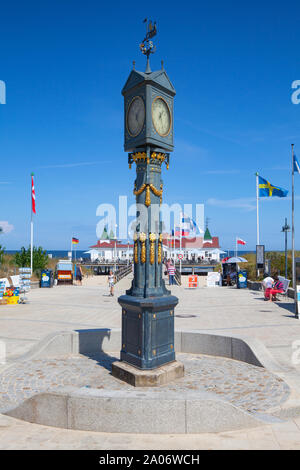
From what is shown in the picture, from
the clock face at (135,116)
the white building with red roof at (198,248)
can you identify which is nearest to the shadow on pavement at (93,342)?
the clock face at (135,116)

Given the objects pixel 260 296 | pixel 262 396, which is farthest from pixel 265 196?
pixel 262 396

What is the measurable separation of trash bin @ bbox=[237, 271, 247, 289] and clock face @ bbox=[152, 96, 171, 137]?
20.0 meters

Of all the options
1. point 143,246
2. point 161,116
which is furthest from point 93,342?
point 161,116

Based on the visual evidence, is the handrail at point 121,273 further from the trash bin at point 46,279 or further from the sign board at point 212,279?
the sign board at point 212,279

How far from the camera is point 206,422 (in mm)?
4746

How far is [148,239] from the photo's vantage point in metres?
6.96

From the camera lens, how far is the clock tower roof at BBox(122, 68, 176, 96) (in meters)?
6.91

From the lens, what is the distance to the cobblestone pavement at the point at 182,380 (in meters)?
6.00

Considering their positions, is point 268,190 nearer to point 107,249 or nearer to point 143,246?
point 143,246

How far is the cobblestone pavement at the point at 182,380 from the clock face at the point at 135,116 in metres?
4.80

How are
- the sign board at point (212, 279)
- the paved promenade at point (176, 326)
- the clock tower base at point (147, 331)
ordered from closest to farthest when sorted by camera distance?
the paved promenade at point (176, 326) → the clock tower base at point (147, 331) → the sign board at point (212, 279)

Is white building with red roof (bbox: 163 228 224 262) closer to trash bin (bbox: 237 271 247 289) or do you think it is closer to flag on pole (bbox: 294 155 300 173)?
trash bin (bbox: 237 271 247 289)
